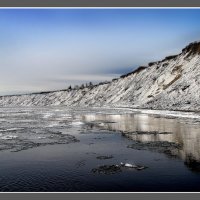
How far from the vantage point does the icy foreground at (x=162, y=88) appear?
5903 centimetres

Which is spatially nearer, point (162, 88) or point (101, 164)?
point (101, 164)

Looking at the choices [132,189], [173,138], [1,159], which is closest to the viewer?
[132,189]

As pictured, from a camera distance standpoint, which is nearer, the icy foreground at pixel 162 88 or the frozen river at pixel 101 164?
the frozen river at pixel 101 164

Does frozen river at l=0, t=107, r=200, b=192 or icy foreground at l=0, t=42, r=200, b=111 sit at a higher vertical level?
icy foreground at l=0, t=42, r=200, b=111

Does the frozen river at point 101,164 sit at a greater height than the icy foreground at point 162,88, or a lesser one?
lesser

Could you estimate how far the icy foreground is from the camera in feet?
194

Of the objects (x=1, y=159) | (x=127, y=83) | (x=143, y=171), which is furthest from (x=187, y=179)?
(x=127, y=83)

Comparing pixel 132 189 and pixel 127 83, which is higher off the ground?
pixel 127 83

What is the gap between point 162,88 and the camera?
79.3 m

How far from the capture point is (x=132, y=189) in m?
10.8

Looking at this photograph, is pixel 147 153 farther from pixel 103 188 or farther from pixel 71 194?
pixel 71 194

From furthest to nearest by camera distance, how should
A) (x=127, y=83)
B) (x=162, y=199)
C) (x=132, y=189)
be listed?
(x=127, y=83) → (x=132, y=189) → (x=162, y=199)

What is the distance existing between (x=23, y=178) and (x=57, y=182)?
1.51 metres

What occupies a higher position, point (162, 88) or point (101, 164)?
point (162, 88)
